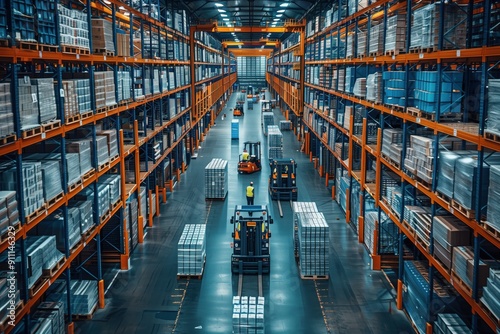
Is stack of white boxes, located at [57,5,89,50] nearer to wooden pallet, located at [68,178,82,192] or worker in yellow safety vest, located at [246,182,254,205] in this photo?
wooden pallet, located at [68,178,82,192]

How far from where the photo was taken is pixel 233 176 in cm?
2647

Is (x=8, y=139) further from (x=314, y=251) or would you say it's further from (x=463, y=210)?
(x=314, y=251)

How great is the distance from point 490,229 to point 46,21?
26.6ft

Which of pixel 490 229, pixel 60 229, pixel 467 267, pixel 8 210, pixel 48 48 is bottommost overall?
pixel 467 267

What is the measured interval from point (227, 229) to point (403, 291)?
7470 millimetres

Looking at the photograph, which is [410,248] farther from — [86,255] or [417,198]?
[86,255]

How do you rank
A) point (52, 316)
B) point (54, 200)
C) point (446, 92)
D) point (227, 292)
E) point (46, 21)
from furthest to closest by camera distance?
point (227, 292) → point (446, 92) → point (54, 200) → point (52, 316) → point (46, 21)

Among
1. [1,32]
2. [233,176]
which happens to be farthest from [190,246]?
[233,176]

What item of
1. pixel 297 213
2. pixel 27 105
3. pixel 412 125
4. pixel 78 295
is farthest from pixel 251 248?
pixel 27 105

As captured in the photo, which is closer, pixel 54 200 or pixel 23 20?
pixel 23 20

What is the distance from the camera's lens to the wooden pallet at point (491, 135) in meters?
7.29

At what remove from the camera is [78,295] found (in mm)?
11273

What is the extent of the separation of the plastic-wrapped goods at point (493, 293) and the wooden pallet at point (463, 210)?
109 centimetres

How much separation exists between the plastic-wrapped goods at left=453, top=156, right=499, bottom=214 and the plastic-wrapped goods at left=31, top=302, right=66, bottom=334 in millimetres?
7566
